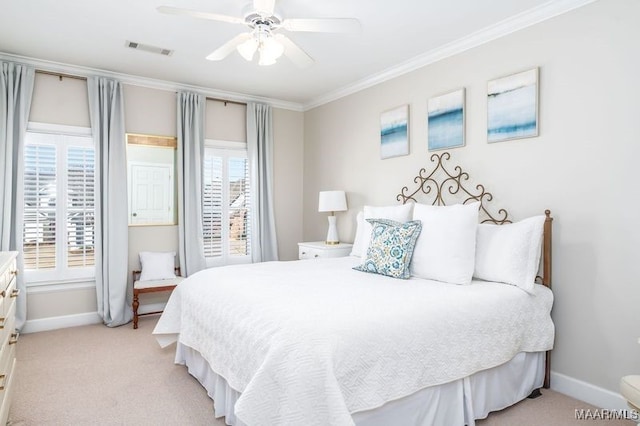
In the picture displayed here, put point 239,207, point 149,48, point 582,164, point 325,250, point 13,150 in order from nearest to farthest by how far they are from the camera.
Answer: point 582,164 < point 149,48 < point 13,150 < point 325,250 < point 239,207

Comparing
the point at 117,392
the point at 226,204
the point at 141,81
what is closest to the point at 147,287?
the point at 226,204

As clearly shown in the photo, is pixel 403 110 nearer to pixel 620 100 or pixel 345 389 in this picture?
pixel 620 100

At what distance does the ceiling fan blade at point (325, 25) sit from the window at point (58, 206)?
2902 millimetres

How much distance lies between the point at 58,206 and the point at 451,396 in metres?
4.10

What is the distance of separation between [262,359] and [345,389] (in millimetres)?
406

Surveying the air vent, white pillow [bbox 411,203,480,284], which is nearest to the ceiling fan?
the air vent

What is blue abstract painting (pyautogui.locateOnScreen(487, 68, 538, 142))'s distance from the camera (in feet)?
9.39

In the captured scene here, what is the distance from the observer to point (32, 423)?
7.55ft

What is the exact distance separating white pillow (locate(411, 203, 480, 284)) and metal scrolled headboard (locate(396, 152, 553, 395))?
18.7 inches

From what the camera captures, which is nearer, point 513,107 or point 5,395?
point 5,395

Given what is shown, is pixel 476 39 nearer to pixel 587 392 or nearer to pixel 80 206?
pixel 587 392

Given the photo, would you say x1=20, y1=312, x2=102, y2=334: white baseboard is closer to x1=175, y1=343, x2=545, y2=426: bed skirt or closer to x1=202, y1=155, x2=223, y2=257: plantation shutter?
x1=202, y1=155, x2=223, y2=257: plantation shutter

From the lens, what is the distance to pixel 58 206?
411 cm

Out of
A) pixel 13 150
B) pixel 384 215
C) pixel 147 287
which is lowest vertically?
pixel 147 287
